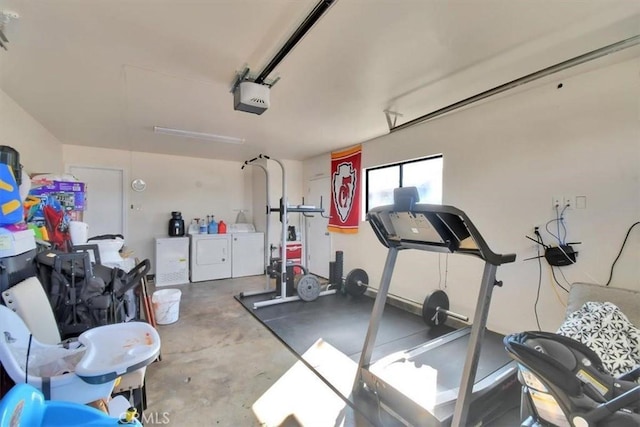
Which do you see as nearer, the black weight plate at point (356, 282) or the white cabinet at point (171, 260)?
the black weight plate at point (356, 282)

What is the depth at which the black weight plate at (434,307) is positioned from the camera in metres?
3.30

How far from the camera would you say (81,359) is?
1.22 meters

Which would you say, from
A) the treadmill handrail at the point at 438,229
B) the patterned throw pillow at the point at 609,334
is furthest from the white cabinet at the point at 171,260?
the patterned throw pillow at the point at 609,334

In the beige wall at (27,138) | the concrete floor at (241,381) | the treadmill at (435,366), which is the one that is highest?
the beige wall at (27,138)

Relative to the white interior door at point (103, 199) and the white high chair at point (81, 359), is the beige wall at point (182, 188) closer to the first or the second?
the white interior door at point (103, 199)

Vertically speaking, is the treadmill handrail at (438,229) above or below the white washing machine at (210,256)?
above

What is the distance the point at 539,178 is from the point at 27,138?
5669mm

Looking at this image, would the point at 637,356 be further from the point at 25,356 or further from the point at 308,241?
the point at 308,241

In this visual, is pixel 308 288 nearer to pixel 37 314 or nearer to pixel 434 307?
pixel 434 307

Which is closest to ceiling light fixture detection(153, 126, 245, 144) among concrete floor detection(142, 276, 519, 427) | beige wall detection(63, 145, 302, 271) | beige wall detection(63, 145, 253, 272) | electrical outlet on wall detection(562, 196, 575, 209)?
beige wall detection(63, 145, 302, 271)

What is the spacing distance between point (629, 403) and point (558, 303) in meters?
2.08

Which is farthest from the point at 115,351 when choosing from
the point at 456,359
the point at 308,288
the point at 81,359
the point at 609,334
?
the point at 308,288

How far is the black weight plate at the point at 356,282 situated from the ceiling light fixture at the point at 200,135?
278 cm

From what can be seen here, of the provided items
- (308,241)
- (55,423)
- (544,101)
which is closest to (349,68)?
(544,101)
